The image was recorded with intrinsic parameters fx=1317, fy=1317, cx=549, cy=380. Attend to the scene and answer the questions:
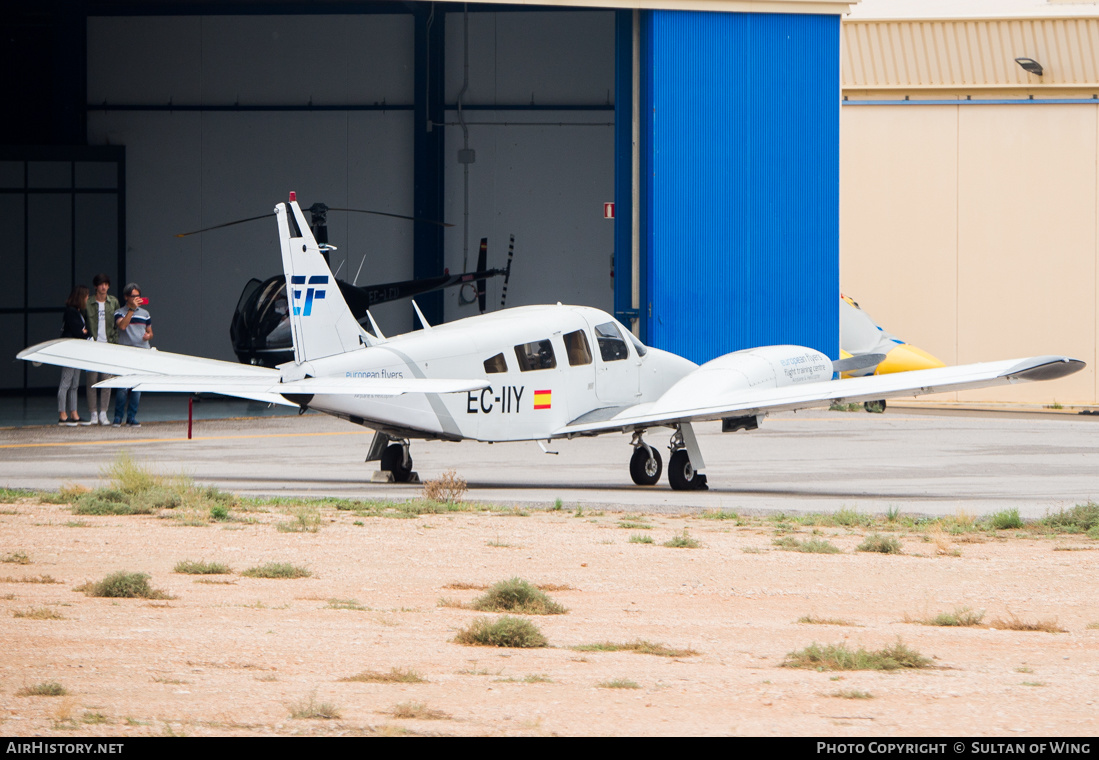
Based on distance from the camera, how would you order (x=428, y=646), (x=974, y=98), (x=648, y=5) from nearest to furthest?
(x=428, y=646), (x=648, y=5), (x=974, y=98)

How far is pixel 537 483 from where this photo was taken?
17875mm

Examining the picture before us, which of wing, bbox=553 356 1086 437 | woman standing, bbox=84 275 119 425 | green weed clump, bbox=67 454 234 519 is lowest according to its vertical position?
green weed clump, bbox=67 454 234 519

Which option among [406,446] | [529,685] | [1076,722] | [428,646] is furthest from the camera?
[406,446]

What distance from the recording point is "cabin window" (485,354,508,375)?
1631 cm

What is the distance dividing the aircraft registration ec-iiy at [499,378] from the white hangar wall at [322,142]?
19.2 m

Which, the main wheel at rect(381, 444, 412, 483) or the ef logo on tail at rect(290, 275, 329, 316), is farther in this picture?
the main wheel at rect(381, 444, 412, 483)

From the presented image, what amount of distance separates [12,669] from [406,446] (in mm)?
10305

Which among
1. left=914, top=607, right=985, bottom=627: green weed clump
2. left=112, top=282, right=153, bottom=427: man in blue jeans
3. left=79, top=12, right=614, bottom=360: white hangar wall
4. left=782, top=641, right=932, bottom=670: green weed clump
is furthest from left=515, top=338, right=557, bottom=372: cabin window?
left=79, top=12, right=614, bottom=360: white hangar wall

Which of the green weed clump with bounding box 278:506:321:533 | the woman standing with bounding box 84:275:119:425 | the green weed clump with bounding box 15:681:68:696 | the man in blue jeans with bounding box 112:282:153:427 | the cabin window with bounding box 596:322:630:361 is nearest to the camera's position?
the green weed clump with bounding box 15:681:68:696

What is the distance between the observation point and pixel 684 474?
55.7 feet

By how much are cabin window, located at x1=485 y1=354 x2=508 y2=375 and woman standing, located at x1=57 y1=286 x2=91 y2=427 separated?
10165 mm

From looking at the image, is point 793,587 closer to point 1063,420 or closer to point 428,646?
point 428,646

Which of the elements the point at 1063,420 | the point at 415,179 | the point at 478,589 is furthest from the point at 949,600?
the point at 415,179

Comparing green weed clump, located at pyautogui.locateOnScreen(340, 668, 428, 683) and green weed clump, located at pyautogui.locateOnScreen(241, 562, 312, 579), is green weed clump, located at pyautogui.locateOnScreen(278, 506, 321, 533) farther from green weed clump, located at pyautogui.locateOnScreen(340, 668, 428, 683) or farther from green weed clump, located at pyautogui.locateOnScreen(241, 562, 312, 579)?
green weed clump, located at pyautogui.locateOnScreen(340, 668, 428, 683)
